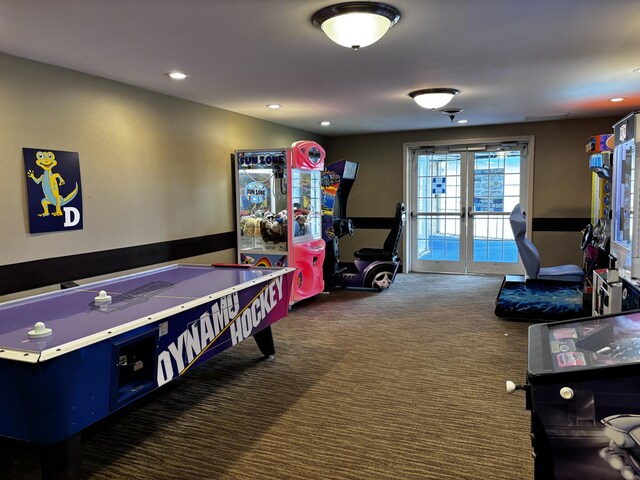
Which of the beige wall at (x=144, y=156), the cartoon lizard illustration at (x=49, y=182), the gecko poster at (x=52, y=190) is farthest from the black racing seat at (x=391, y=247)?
the cartoon lizard illustration at (x=49, y=182)

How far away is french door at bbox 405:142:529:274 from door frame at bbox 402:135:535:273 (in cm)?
4

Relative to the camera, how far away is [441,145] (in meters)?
7.69

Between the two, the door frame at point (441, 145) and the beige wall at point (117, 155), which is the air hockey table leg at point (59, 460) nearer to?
the beige wall at point (117, 155)

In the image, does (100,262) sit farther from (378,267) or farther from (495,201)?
(495,201)

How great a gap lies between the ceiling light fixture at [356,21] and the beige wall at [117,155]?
210 cm

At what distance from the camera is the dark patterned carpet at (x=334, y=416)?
247cm

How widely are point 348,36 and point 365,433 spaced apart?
2.18m

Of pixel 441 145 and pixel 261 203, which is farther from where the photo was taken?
pixel 441 145

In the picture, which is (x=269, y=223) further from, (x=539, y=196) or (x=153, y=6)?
(x=539, y=196)

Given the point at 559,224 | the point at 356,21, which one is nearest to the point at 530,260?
the point at 559,224

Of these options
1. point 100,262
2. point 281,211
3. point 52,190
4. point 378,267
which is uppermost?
point 52,190

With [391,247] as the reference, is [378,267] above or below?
below

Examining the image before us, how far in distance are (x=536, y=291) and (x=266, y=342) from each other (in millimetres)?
3071

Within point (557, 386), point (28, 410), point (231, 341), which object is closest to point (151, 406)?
point (231, 341)
